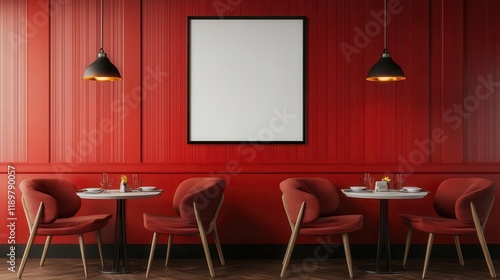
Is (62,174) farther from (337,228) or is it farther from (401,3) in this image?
(401,3)

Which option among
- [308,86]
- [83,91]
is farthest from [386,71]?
[83,91]

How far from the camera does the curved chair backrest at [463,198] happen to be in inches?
209

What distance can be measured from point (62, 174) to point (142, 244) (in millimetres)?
1126

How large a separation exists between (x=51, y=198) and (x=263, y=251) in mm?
2237

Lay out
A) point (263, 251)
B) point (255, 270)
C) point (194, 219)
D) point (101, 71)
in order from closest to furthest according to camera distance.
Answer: point (194, 219)
point (101, 71)
point (255, 270)
point (263, 251)

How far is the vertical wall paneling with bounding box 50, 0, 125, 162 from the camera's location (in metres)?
6.35

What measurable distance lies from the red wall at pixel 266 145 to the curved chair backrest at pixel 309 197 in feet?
1.02

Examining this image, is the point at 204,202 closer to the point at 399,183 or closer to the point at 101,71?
the point at 101,71

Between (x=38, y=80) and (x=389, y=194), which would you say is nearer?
(x=389, y=194)

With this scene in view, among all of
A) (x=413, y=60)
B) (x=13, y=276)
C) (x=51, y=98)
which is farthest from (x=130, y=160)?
(x=413, y=60)

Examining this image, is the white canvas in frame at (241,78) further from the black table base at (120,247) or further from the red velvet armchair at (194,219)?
the black table base at (120,247)

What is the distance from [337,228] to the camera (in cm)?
529

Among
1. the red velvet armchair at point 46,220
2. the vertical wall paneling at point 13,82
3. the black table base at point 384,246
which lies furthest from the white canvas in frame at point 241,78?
the vertical wall paneling at point 13,82

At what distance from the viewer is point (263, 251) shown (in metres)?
6.30
